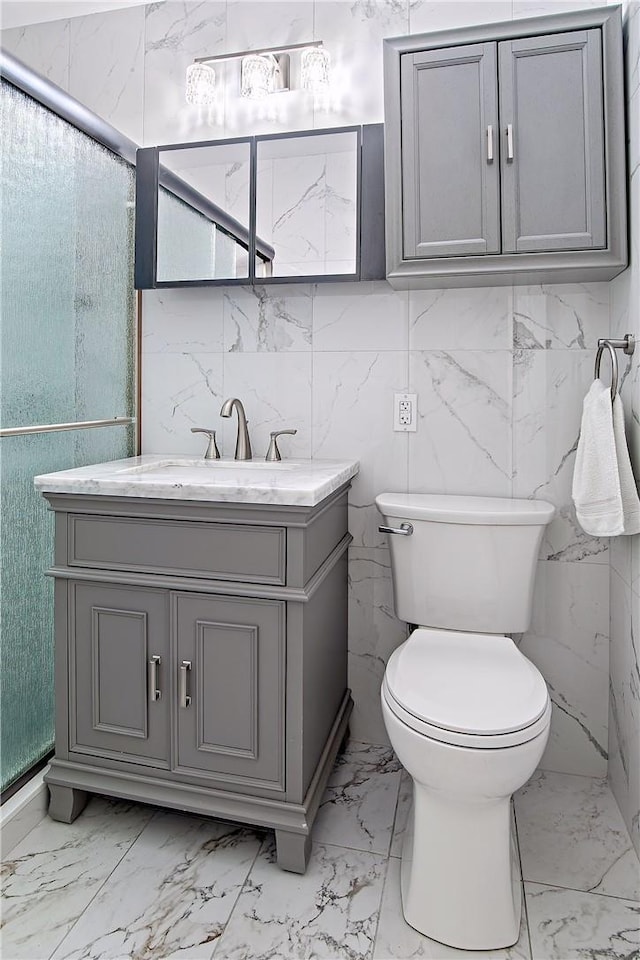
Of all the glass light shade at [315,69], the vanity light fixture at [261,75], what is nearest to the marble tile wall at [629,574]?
the glass light shade at [315,69]

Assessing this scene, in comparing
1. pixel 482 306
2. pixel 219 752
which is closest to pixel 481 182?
pixel 482 306

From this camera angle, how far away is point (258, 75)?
1.94 m

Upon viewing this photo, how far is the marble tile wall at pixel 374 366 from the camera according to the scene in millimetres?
1835

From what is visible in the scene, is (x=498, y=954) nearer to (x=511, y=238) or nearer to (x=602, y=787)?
(x=602, y=787)

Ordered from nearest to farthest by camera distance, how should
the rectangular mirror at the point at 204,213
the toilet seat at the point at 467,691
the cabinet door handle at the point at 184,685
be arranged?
the toilet seat at the point at 467,691 → the cabinet door handle at the point at 184,685 → the rectangular mirror at the point at 204,213

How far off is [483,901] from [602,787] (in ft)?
2.42

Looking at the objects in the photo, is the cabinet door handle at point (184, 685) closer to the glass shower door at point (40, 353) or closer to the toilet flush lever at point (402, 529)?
the glass shower door at point (40, 353)

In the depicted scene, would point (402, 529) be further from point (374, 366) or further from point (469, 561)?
point (374, 366)

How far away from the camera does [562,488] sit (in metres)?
1.84

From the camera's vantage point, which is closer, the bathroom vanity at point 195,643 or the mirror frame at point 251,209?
the bathroom vanity at point 195,643

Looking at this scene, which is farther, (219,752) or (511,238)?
(511,238)

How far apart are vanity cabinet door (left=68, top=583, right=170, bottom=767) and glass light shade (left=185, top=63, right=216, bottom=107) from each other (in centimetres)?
158

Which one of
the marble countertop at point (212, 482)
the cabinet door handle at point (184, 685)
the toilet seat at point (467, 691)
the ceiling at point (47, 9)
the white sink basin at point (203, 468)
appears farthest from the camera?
the ceiling at point (47, 9)

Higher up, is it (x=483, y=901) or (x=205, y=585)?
(x=205, y=585)
